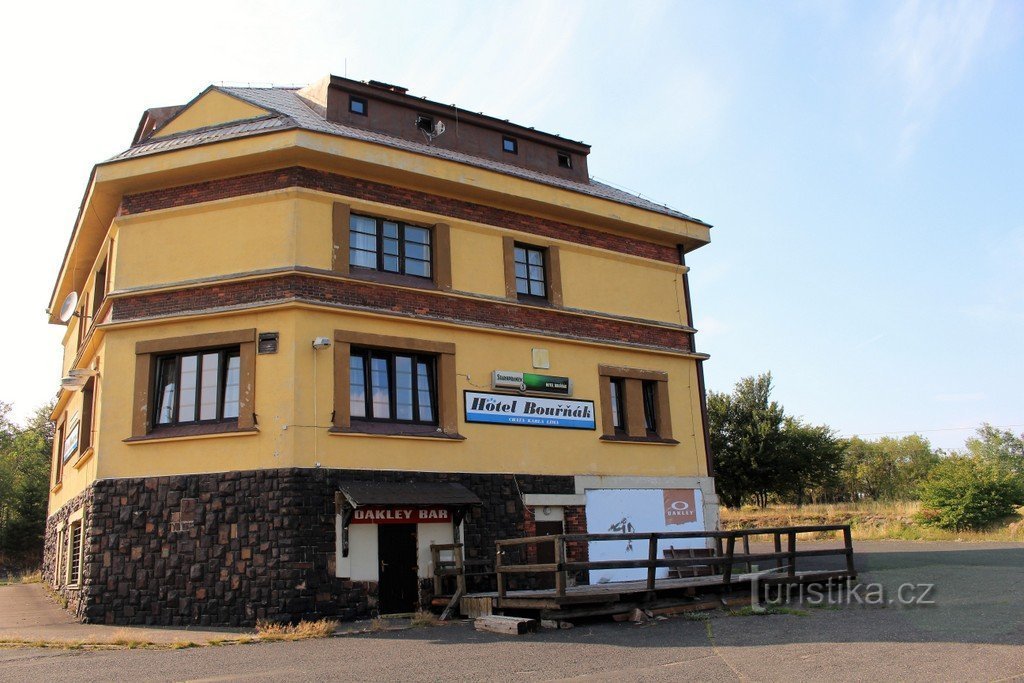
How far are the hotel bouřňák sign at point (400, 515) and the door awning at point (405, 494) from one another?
145 mm

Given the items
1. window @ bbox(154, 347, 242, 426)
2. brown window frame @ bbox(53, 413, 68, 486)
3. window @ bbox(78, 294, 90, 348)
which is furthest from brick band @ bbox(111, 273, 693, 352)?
brown window frame @ bbox(53, 413, 68, 486)

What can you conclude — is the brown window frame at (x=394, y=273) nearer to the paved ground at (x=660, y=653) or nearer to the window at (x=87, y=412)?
the window at (x=87, y=412)

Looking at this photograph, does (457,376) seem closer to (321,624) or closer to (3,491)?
(321,624)

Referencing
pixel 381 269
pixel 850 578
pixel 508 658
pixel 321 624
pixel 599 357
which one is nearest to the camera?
pixel 508 658

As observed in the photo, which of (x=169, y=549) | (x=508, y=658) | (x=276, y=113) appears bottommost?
(x=508, y=658)

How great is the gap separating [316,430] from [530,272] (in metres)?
5.95

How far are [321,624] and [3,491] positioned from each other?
29924mm

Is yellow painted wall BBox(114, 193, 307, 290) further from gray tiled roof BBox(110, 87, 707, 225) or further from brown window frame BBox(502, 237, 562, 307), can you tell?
brown window frame BBox(502, 237, 562, 307)

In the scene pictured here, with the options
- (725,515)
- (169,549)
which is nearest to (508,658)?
(169,549)

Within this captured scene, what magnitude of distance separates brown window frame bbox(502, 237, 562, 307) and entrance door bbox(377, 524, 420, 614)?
5202mm

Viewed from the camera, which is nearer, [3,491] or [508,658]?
[508,658]

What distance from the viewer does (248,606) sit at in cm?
1310

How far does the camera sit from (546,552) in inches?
635

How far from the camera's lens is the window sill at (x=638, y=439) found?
17.4m
